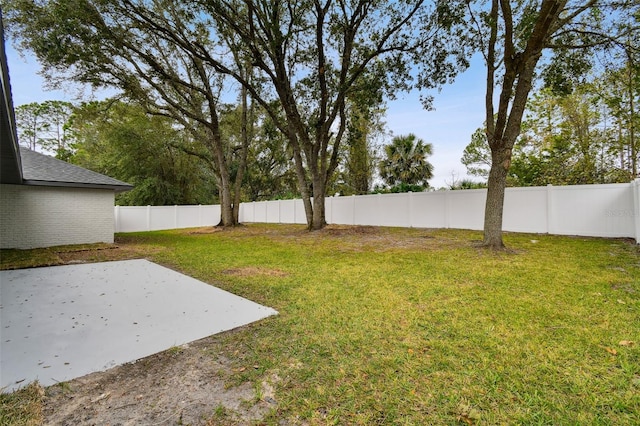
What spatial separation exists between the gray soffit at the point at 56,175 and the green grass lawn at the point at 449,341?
705 centimetres

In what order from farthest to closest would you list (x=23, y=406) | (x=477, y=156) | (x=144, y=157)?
(x=477, y=156)
(x=144, y=157)
(x=23, y=406)

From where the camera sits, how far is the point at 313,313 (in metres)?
3.13

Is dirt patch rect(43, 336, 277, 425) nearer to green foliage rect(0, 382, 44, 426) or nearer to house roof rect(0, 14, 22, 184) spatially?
green foliage rect(0, 382, 44, 426)

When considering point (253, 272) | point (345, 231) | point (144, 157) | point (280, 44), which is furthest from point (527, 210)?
point (144, 157)

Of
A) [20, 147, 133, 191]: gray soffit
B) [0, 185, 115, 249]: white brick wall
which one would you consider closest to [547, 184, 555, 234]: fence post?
[20, 147, 133, 191]: gray soffit

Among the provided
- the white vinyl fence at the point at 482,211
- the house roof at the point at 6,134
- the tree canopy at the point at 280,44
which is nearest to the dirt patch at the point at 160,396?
the house roof at the point at 6,134

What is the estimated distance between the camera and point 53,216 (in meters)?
9.24

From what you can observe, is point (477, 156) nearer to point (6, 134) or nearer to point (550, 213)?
point (550, 213)

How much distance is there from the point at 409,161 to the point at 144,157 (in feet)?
52.9

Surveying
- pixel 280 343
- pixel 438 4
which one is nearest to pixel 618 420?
pixel 280 343

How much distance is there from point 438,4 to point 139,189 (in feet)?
59.1

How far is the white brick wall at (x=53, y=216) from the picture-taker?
8.73 meters

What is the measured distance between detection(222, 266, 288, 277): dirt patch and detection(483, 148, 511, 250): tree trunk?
179 inches

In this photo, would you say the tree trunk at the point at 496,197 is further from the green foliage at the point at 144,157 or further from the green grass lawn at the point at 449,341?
the green foliage at the point at 144,157
